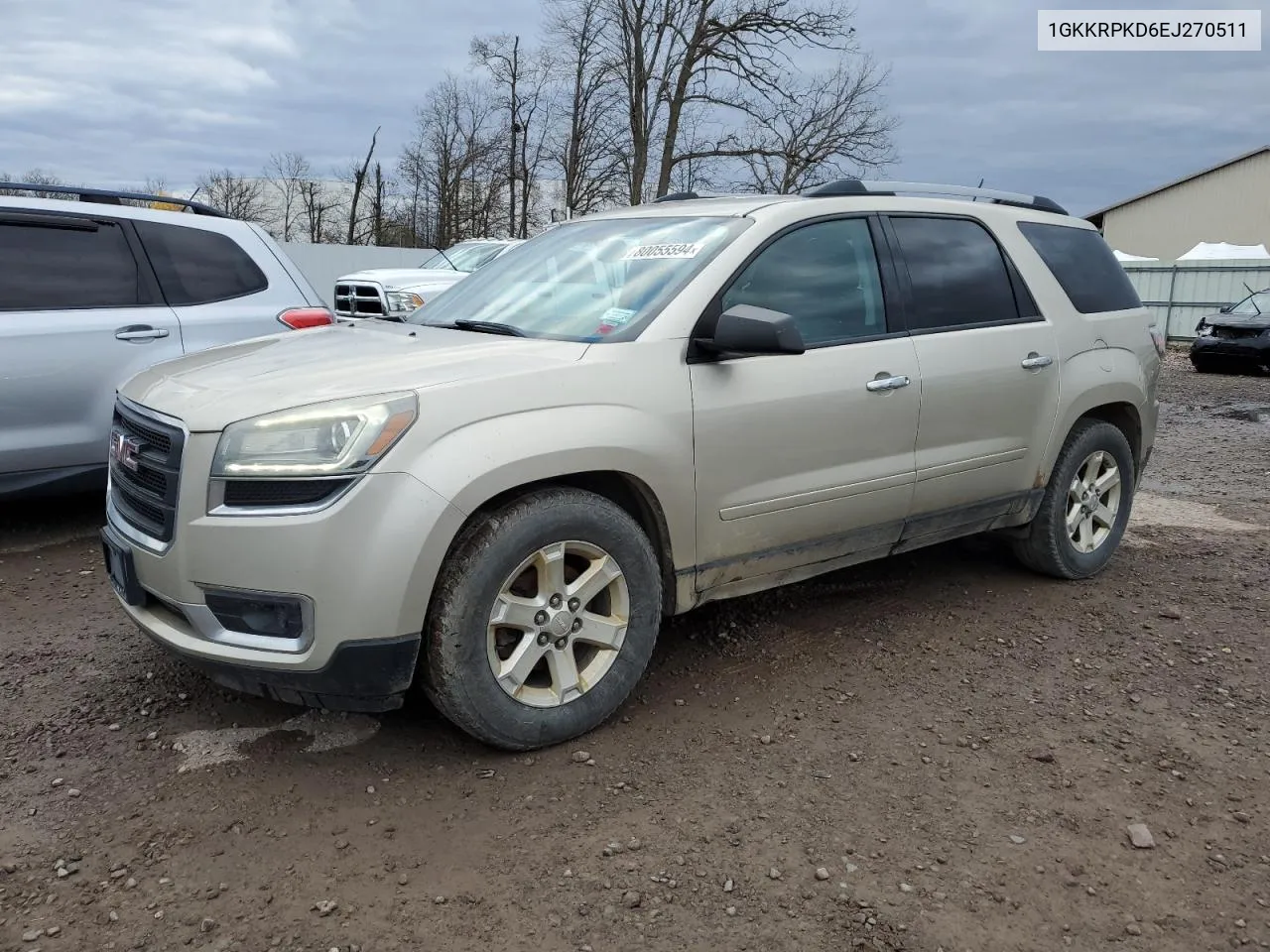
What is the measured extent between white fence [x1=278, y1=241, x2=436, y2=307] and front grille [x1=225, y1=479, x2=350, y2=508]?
74.9 feet

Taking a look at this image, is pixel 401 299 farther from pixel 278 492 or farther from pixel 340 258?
pixel 340 258

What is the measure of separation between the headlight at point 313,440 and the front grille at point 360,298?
8.16 meters

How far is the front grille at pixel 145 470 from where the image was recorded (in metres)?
2.88

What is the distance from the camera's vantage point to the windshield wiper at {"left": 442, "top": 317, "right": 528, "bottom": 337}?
3544mm

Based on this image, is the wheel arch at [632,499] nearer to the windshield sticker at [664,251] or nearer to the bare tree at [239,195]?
the windshield sticker at [664,251]

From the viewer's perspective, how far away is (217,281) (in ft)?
18.5

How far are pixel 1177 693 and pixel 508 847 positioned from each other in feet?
8.52

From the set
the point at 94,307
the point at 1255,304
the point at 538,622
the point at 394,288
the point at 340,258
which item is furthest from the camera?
the point at 340,258

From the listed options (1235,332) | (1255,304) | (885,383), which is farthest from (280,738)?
(1255,304)

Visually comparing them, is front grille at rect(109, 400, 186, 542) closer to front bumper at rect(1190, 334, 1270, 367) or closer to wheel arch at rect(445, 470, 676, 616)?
wheel arch at rect(445, 470, 676, 616)

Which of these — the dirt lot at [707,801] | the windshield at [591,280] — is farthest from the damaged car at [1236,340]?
the windshield at [591,280]

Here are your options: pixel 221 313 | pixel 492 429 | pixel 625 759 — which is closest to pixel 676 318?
pixel 492 429

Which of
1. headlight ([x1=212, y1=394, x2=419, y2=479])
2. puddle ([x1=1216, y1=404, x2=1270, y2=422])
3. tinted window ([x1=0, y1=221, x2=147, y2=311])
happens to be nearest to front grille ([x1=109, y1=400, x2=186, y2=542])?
headlight ([x1=212, y1=394, x2=419, y2=479])

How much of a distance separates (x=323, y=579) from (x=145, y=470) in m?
0.80
